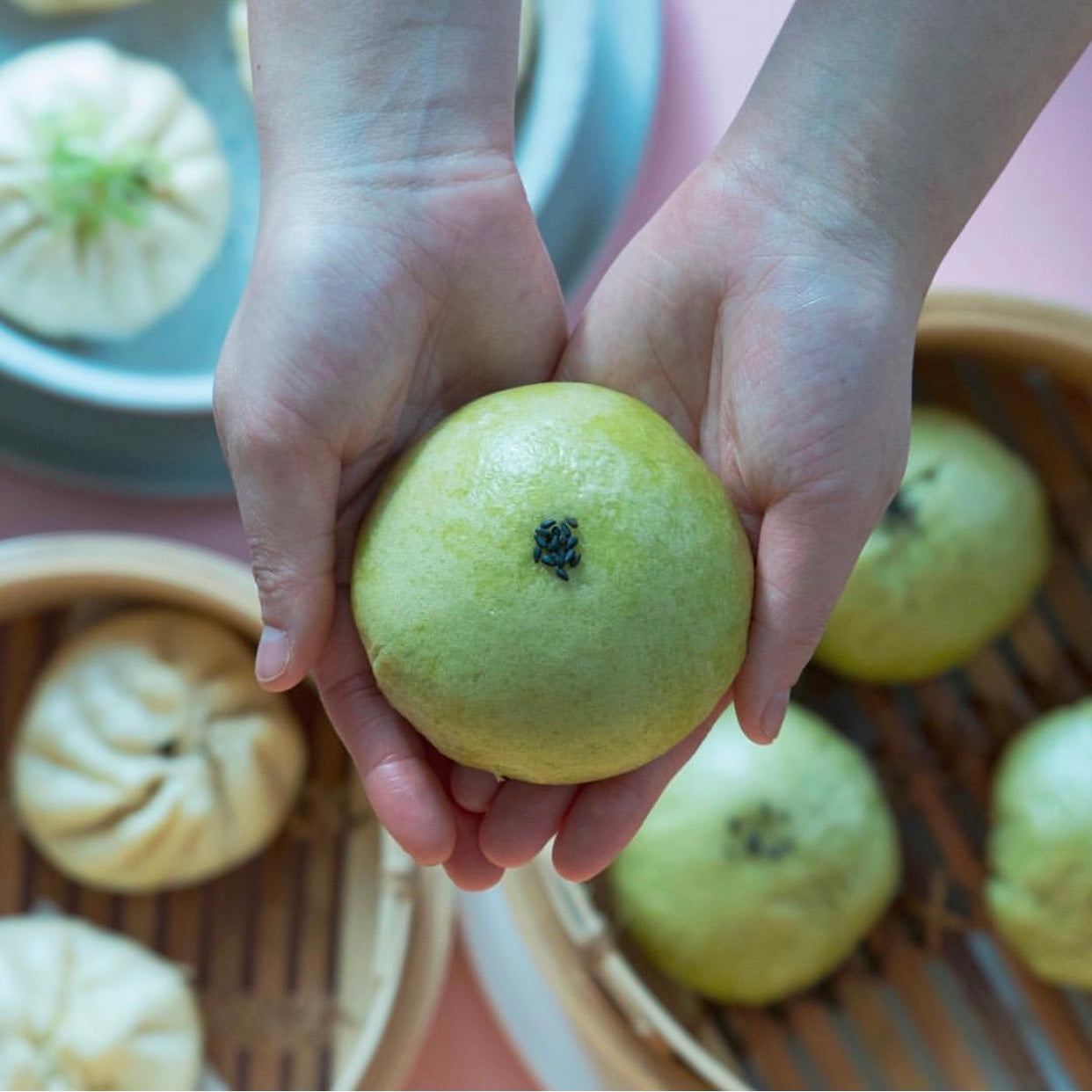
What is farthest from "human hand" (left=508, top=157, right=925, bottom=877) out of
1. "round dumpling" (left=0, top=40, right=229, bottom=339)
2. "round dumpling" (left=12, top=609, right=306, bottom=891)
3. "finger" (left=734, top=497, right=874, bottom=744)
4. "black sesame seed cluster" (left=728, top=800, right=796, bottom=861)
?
"round dumpling" (left=0, top=40, right=229, bottom=339)

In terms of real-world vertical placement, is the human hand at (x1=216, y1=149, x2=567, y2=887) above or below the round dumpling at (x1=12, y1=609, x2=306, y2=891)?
above

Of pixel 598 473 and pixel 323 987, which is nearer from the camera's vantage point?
pixel 598 473

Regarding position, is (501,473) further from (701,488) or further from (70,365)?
(70,365)

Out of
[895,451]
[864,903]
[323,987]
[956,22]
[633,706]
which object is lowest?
[323,987]

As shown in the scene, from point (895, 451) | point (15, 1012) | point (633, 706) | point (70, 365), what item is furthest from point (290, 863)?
point (895, 451)

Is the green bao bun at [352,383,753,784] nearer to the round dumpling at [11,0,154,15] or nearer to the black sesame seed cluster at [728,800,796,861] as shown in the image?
the black sesame seed cluster at [728,800,796,861]

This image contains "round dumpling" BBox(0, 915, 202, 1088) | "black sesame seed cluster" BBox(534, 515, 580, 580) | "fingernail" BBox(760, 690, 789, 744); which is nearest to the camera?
"black sesame seed cluster" BBox(534, 515, 580, 580)

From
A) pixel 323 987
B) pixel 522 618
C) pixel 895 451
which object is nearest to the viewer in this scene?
pixel 522 618

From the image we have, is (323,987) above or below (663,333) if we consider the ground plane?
below
